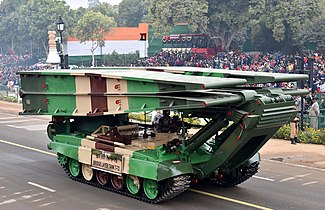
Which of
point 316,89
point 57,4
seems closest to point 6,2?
point 57,4

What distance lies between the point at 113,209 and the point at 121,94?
9.12 ft

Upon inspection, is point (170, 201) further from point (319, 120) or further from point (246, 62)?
point (246, 62)

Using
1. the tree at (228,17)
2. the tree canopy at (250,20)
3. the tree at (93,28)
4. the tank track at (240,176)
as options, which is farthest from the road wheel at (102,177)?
the tree at (93,28)

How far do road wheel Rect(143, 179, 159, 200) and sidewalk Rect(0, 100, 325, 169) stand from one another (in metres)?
6.76

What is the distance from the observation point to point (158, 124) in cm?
1498

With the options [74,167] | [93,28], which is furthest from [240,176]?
[93,28]

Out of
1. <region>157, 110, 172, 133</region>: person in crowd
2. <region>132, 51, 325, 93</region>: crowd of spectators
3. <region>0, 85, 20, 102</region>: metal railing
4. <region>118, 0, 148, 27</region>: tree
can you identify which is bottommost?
<region>0, 85, 20, 102</region>: metal railing

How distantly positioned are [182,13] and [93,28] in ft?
52.3

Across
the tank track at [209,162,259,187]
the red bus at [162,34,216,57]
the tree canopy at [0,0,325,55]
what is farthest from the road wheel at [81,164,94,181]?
the red bus at [162,34,216,57]

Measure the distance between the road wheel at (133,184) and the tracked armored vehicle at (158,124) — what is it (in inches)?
1.0

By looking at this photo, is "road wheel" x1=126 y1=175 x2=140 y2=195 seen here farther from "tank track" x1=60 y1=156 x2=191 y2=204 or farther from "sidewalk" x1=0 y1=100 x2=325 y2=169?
"sidewalk" x1=0 y1=100 x2=325 y2=169

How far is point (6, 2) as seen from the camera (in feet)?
298

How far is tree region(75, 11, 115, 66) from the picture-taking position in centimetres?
6044

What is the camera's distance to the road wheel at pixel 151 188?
43.7ft
